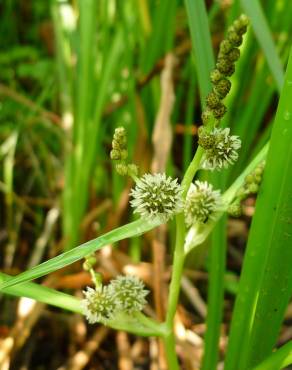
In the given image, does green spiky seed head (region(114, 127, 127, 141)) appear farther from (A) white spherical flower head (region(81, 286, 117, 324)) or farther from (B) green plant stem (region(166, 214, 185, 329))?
(A) white spherical flower head (region(81, 286, 117, 324))

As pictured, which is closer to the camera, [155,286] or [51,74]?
[155,286]

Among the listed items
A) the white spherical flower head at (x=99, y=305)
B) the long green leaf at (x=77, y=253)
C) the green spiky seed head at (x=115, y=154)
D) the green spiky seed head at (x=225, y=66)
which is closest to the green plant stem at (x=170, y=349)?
the white spherical flower head at (x=99, y=305)

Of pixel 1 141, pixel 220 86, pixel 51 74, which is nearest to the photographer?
pixel 220 86

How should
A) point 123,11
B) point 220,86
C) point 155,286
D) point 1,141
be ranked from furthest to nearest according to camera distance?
point 1,141
point 123,11
point 155,286
point 220,86

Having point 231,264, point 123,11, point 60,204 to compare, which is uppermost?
point 123,11

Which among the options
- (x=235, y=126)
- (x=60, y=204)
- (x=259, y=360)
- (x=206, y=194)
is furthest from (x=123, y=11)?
(x=259, y=360)

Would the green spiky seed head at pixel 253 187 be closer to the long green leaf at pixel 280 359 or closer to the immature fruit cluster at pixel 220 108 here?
the immature fruit cluster at pixel 220 108

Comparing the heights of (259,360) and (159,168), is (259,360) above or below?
below

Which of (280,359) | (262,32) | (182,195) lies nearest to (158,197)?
(182,195)

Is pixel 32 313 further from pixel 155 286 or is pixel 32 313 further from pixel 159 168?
pixel 159 168
